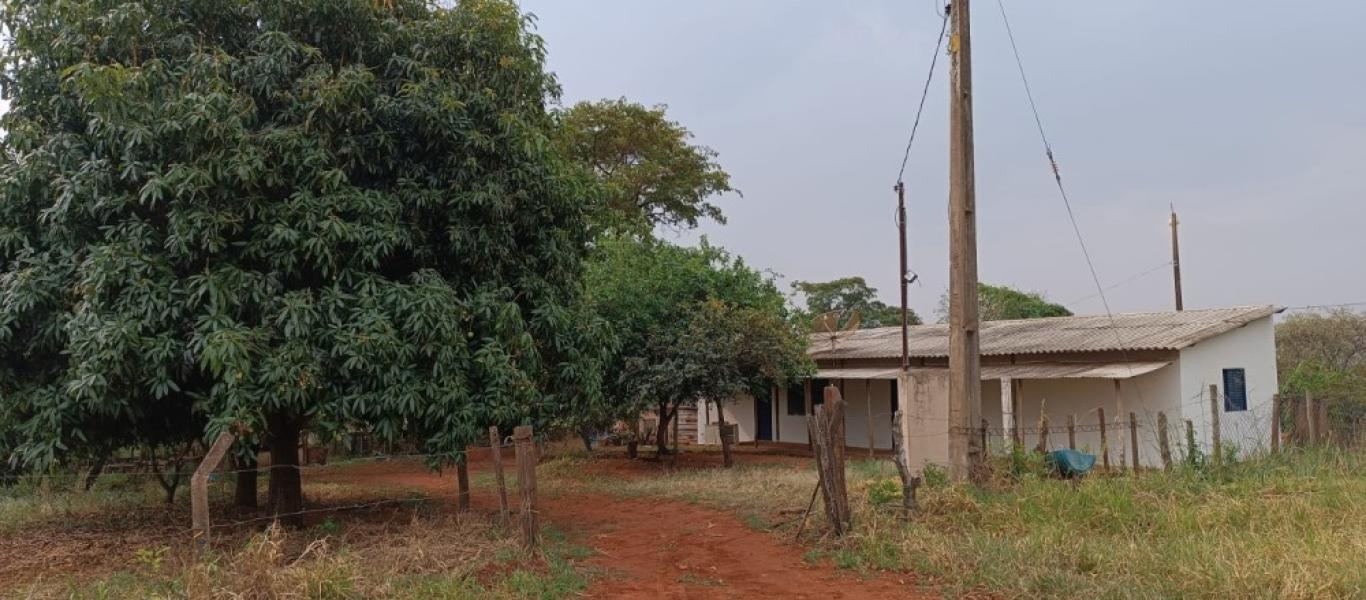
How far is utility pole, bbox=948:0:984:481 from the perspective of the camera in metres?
10.9

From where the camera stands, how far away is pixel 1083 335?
699 inches

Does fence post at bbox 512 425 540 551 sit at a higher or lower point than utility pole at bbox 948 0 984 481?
lower

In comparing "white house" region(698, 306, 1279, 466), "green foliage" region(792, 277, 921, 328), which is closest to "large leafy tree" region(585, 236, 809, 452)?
"white house" region(698, 306, 1279, 466)

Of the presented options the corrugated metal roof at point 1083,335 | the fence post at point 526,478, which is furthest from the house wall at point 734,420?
the fence post at point 526,478

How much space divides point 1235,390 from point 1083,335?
2725 mm

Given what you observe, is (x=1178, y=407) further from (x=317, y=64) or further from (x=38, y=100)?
(x=38, y=100)

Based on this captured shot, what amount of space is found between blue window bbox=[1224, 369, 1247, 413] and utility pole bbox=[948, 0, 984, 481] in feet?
27.4

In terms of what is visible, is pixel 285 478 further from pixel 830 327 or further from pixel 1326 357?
pixel 1326 357

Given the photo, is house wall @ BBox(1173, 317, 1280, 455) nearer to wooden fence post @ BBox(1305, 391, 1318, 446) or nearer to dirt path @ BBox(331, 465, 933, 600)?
wooden fence post @ BBox(1305, 391, 1318, 446)

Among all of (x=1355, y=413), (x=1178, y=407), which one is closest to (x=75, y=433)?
(x=1178, y=407)

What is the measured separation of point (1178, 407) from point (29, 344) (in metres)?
16.2

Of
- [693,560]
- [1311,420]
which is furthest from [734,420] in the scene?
[693,560]

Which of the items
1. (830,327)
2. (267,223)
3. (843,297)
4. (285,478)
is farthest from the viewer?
(843,297)

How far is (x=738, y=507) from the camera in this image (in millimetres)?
11703
